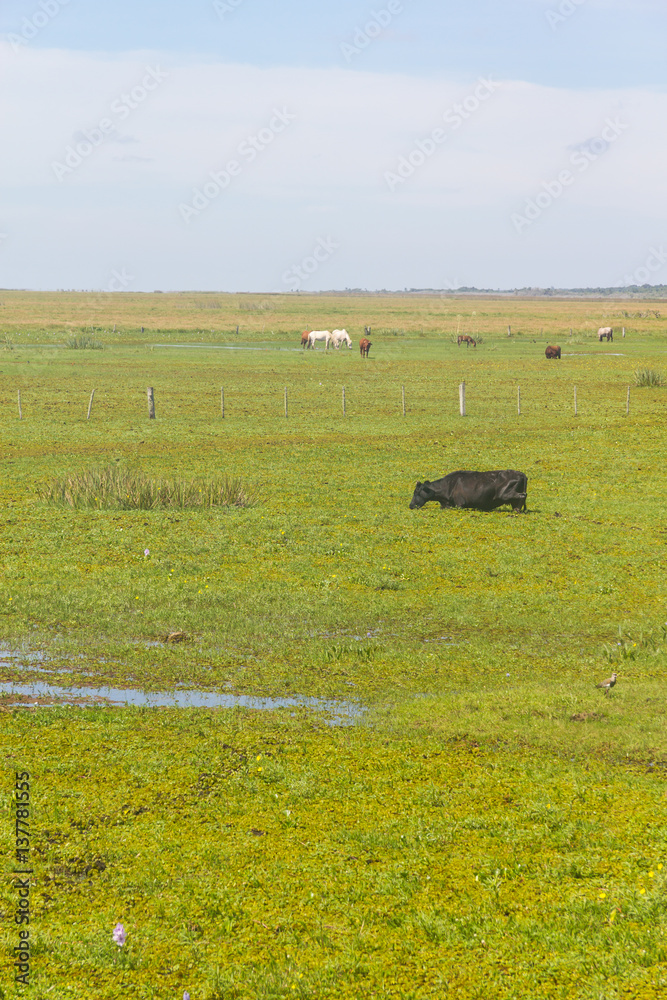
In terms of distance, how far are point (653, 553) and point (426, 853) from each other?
1170 centimetres

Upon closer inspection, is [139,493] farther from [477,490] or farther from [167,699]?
[167,699]

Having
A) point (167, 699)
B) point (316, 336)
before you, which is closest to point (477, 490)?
point (167, 699)

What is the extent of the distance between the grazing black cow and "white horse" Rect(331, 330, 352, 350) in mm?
55736

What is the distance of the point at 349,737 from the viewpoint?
1062 cm

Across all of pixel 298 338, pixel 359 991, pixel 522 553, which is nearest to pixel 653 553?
pixel 522 553

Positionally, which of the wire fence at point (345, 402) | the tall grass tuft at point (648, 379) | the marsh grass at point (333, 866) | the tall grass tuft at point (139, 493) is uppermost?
the tall grass tuft at point (648, 379)

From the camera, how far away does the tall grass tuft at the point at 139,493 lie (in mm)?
22062

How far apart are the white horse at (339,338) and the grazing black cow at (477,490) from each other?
5574 cm

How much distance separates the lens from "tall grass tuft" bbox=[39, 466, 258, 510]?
2206 cm

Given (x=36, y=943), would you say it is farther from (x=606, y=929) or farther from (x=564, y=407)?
(x=564, y=407)

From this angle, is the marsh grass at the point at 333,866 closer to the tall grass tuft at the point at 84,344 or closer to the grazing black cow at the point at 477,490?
the grazing black cow at the point at 477,490

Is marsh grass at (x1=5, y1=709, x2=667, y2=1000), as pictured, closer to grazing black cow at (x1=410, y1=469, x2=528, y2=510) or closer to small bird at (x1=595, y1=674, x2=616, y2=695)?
small bird at (x1=595, y1=674, x2=616, y2=695)

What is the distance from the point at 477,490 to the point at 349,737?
12291 millimetres

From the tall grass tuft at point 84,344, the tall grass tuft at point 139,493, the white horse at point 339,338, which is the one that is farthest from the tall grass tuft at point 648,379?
the tall grass tuft at point 84,344
